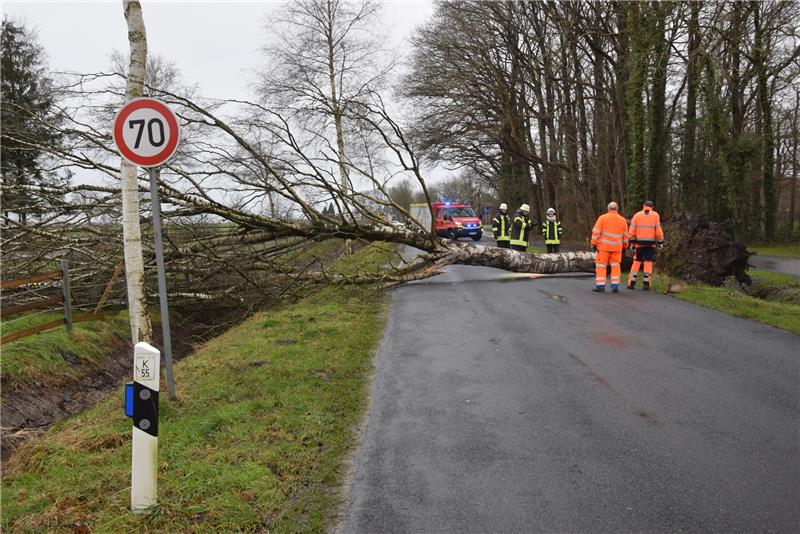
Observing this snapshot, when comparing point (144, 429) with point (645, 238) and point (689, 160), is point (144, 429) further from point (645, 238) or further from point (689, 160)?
point (689, 160)

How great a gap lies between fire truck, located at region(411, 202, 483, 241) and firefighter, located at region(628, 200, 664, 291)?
19.2m

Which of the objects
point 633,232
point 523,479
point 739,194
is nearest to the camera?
point 523,479

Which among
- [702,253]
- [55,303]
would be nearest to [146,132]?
[55,303]

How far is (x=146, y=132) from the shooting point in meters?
5.02

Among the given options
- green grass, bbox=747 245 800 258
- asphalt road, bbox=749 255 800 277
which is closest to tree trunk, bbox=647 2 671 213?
green grass, bbox=747 245 800 258

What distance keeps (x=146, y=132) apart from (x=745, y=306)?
9160mm

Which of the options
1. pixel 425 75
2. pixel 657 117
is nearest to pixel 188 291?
pixel 657 117

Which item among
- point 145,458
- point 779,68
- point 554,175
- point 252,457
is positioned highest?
point 779,68

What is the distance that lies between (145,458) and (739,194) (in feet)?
87.1

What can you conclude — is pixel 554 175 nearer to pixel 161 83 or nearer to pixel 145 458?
pixel 161 83

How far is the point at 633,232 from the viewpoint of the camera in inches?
466

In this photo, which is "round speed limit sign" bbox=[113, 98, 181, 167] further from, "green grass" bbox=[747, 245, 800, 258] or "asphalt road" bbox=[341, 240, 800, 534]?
"green grass" bbox=[747, 245, 800, 258]

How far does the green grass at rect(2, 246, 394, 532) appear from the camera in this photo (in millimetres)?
3514

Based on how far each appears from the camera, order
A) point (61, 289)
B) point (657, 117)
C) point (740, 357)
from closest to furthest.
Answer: point (740, 357) < point (61, 289) < point (657, 117)
